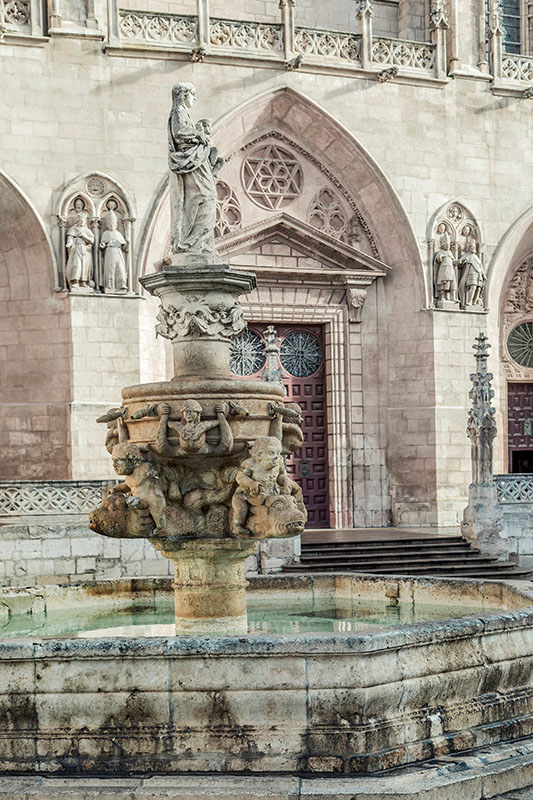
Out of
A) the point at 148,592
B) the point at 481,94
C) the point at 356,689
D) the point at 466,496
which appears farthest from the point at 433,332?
the point at 356,689

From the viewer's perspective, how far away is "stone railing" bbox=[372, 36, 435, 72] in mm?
20938

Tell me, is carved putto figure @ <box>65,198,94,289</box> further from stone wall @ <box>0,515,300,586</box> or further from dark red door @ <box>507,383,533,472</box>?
dark red door @ <box>507,383,533,472</box>

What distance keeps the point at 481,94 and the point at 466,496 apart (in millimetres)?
7262

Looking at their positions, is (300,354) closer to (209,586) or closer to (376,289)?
(376,289)

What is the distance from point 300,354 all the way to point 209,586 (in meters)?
13.2

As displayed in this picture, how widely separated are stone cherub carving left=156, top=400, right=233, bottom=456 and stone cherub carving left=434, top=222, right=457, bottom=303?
1360cm

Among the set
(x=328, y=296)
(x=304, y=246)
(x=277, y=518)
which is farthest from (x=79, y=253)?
(x=277, y=518)

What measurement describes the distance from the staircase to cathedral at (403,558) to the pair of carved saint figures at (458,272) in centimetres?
489

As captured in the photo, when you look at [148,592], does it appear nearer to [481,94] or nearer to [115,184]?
[115,184]

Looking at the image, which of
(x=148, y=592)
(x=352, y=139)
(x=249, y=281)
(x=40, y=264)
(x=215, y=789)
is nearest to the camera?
(x=215, y=789)

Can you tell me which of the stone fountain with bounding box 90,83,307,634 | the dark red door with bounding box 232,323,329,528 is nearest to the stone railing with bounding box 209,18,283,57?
the dark red door with bounding box 232,323,329,528

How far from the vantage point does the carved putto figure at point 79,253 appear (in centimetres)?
1847

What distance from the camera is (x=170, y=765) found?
21.6 ft

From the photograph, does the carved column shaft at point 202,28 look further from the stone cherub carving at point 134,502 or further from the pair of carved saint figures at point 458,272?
the stone cherub carving at point 134,502
